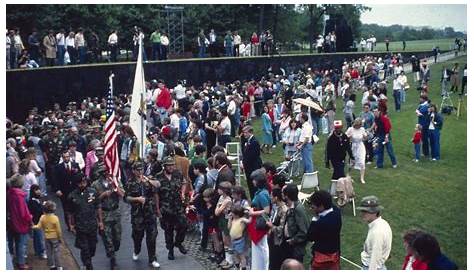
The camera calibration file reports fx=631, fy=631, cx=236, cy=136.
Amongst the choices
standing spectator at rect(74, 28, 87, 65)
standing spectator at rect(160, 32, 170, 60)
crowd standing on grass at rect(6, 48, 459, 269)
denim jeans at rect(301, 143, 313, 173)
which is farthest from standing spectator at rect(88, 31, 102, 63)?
denim jeans at rect(301, 143, 313, 173)

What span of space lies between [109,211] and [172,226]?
123cm

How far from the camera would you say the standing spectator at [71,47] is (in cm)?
2427

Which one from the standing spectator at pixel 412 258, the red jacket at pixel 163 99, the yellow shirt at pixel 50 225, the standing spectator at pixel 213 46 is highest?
the standing spectator at pixel 213 46

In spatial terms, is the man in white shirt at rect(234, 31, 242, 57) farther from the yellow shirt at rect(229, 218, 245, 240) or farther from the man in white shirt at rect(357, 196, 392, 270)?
the man in white shirt at rect(357, 196, 392, 270)

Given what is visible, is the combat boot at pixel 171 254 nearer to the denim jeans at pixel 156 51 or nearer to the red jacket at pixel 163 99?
the red jacket at pixel 163 99

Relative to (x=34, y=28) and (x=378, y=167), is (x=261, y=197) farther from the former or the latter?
(x=34, y=28)

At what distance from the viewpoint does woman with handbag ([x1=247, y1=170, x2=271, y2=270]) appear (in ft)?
30.1

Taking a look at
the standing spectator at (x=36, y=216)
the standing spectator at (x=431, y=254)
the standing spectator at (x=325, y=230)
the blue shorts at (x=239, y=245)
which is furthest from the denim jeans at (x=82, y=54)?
the standing spectator at (x=431, y=254)

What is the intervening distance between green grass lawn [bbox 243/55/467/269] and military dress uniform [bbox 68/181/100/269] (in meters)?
3.64

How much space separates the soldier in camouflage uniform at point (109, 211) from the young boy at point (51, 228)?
730 mm

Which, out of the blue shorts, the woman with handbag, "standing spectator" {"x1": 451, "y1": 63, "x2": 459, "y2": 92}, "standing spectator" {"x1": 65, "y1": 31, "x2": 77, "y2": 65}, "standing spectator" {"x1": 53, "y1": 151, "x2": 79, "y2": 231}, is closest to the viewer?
the woman with handbag

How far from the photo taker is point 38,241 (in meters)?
11.1

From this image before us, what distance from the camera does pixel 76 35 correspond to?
→ 81.1 ft
